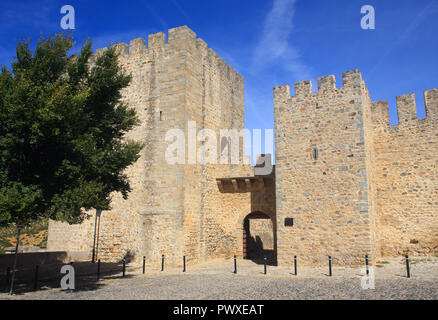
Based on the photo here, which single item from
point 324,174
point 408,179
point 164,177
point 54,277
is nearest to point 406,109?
point 408,179

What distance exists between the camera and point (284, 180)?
44.2ft

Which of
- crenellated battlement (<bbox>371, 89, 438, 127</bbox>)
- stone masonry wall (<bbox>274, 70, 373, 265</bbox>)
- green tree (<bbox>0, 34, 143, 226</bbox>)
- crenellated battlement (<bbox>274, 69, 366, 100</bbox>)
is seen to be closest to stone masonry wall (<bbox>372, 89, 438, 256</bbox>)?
crenellated battlement (<bbox>371, 89, 438, 127</bbox>)

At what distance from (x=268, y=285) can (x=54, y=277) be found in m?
7.12

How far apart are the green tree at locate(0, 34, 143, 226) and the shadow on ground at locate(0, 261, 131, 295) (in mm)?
2079

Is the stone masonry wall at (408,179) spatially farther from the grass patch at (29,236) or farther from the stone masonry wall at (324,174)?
the grass patch at (29,236)

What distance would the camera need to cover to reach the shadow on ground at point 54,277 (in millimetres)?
9657

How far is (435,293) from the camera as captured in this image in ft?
24.6

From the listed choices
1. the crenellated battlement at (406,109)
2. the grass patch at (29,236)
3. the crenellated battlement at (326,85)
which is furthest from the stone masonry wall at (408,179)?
the grass patch at (29,236)

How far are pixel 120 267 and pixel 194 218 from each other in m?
3.57

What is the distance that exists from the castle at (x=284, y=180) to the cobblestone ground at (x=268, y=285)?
55.9 inches

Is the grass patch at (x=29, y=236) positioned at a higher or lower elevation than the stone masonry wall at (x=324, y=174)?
lower

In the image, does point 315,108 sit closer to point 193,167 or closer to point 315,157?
point 315,157

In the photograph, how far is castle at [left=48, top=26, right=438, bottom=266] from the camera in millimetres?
12508

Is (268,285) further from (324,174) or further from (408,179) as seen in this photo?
(408,179)
